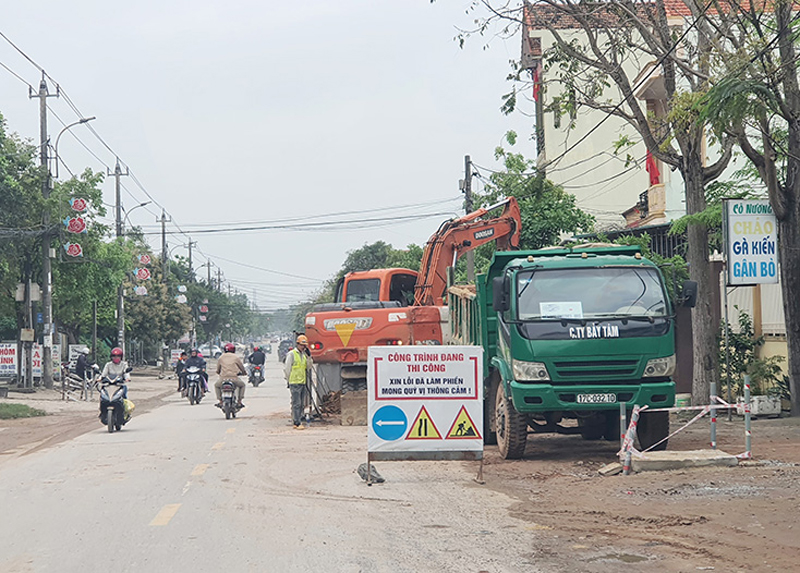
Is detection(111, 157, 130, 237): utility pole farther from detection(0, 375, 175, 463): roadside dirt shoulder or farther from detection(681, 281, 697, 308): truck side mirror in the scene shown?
detection(681, 281, 697, 308): truck side mirror

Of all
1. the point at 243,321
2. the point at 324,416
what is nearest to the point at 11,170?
the point at 324,416

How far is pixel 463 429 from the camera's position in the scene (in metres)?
11.6

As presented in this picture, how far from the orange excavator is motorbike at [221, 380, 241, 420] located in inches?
98.8

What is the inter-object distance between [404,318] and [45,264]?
66.5 ft

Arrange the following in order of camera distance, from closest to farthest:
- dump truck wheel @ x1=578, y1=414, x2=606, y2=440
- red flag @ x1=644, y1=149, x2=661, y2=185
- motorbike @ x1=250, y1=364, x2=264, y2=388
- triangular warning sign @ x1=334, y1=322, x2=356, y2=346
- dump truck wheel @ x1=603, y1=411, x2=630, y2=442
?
1. dump truck wheel @ x1=603, y1=411, x2=630, y2=442
2. dump truck wheel @ x1=578, y1=414, x2=606, y2=440
3. triangular warning sign @ x1=334, y1=322, x2=356, y2=346
4. red flag @ x1=644, y1=149, x2=661, y2=185
5. motorbike @ x1=250, y1=364, x2=264, y2=388

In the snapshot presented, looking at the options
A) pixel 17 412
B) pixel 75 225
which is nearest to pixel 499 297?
pixel 17 412

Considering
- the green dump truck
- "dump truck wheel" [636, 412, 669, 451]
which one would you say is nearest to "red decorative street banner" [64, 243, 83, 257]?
the green dump truck

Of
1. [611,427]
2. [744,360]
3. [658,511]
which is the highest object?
[744,360]

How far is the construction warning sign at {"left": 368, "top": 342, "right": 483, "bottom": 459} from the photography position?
37.9ft

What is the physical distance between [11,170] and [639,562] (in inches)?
1396

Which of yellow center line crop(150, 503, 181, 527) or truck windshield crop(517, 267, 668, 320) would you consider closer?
yellow center line crop(150, 503, 181, 527)

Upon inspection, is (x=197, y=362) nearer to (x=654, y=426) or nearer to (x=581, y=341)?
(x=654, y=426)

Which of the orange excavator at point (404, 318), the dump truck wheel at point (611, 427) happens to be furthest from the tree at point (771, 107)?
the orange excavator at point (404, 318)

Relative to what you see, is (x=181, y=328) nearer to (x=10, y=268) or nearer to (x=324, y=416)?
(x=10, y=268)
